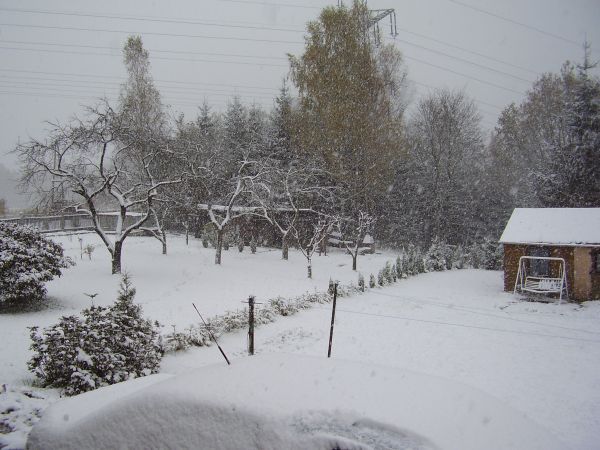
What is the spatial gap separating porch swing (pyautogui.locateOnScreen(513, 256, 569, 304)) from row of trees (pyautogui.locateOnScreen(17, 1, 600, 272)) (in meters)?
8.96

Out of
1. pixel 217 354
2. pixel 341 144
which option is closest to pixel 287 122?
pixel 341 144

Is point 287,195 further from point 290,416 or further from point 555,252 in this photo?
point 290,416

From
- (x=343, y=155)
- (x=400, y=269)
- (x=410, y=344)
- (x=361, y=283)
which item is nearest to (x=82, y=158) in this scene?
(x=361, y=283)

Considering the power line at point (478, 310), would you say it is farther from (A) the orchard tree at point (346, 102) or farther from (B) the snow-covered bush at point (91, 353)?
(A) the orchard tree at point (346, 102)

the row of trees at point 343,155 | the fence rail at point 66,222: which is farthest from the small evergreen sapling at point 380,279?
the fence rail at point 66,222

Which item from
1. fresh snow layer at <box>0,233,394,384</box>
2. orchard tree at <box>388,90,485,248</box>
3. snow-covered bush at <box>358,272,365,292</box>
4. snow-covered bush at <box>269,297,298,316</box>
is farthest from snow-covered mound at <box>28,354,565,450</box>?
orchard tree at <box>388,90,485,248</box>

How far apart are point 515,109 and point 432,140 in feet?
41.9

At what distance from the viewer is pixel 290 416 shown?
2.66 metres

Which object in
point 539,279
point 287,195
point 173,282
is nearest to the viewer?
point 173,282

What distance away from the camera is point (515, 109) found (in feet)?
121

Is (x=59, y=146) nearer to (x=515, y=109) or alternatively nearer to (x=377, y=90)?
(x=377, y=90)

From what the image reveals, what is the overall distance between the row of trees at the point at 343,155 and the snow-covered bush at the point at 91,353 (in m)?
9.87

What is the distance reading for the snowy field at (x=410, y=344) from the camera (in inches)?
121

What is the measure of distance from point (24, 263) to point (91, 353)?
20.8ft
